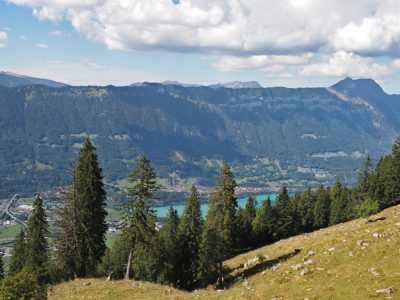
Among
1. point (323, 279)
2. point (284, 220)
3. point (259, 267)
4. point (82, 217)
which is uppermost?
point (323, 279)

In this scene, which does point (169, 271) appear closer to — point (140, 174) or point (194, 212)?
point (194, 212)

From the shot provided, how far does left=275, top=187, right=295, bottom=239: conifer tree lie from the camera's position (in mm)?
103875

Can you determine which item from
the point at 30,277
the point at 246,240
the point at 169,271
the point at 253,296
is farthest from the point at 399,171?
the point at 30,277

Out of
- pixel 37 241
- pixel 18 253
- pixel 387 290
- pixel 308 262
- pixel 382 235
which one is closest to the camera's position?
pixel 387 290

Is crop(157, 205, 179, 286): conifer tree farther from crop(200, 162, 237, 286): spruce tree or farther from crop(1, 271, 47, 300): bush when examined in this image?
crop(1, 271, 47, 300): bush

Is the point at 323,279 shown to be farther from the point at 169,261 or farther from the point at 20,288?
the point at 169,261

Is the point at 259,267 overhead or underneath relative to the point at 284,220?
overhead

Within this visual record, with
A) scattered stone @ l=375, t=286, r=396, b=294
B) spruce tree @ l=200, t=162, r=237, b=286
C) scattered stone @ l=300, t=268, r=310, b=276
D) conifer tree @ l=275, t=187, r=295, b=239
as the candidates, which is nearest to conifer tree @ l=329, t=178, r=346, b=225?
conifer tree @ l=275, t=187, r=295, b=239

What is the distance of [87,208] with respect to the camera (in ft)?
171

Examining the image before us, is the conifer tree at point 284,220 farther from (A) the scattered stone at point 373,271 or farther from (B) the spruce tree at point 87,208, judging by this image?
(A) the scattered stone at point 373,271

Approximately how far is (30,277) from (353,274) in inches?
857

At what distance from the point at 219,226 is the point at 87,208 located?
16115 mm

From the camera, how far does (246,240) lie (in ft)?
341

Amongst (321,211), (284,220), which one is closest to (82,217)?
(284,220)
